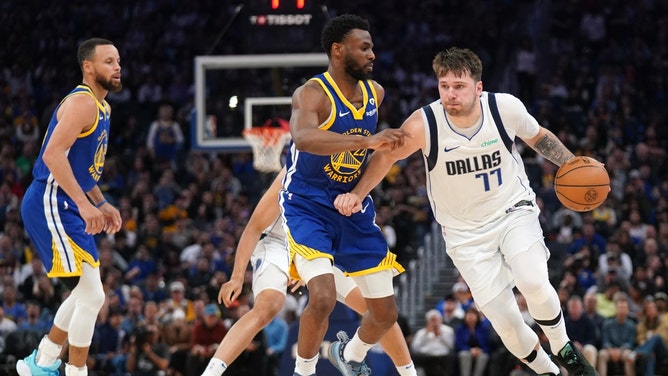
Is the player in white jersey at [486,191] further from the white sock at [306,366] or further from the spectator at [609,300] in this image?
the spectator at [609,300]

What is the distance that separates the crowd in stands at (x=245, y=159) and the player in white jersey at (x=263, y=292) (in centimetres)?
641

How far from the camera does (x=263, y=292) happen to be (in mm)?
8117

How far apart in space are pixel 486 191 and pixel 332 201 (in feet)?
3.41

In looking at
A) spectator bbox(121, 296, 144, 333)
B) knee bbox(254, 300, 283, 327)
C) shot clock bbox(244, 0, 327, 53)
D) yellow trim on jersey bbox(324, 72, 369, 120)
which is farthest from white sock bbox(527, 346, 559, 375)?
spectator bbox(121, 296, 144, 333)

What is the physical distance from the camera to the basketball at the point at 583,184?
293 inches

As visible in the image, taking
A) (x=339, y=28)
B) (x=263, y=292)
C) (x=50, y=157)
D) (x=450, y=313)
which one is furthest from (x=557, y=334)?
(x=450, y=313)

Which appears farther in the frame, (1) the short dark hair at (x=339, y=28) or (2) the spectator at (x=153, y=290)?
(2) the spectator at (x=153, y=290)

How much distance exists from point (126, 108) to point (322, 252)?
656 inches

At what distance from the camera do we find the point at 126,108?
23.3 m

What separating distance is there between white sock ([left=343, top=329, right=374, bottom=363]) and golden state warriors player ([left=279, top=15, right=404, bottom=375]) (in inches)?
0.7

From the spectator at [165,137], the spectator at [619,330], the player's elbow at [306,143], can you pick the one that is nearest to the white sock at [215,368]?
the player's elbow at [306,143]

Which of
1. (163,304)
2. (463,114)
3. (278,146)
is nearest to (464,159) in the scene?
(463,114)

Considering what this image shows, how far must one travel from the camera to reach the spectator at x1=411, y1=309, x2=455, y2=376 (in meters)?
14.5

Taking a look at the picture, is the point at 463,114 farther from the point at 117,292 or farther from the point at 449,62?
the point at 117,292
